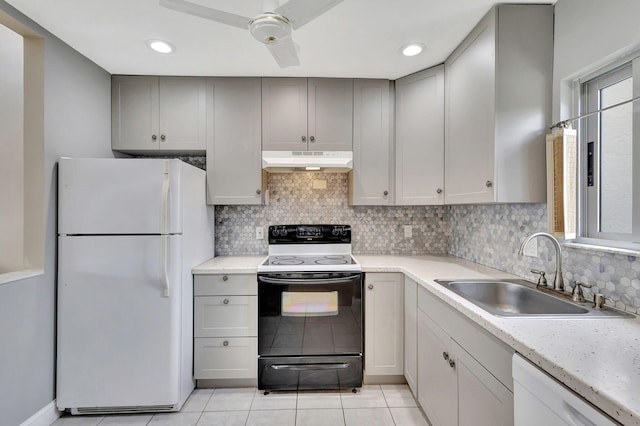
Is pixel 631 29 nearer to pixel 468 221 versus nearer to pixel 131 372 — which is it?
pixel 468 221

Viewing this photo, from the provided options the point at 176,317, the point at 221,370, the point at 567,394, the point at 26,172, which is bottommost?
the point at 221,370

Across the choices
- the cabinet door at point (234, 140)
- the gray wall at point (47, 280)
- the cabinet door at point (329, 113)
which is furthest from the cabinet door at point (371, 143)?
the gray wall at point (47, 280)

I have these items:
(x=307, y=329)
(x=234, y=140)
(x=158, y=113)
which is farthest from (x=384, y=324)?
(x=158, y=113)

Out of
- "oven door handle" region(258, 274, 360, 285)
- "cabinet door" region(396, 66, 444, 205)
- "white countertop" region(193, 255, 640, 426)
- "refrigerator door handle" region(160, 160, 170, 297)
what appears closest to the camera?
"white countertop" region(193, 255, 640, 426)

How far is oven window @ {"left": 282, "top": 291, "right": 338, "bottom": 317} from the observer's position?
2.06 meters

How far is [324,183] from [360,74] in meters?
0.96

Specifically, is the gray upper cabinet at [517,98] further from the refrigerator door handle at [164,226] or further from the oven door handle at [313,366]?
the refrigerator door handle at [164,226]

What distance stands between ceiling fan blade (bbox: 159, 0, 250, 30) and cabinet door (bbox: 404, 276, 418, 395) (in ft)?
5.68

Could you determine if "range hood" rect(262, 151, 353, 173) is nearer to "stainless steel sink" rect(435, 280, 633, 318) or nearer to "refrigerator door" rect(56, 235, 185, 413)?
"refrigerator door" rect(56, 235, 185, 413)

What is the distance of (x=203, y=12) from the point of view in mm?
1198

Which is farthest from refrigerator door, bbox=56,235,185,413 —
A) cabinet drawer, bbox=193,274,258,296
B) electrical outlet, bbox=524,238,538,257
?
electrical outlet, bbox=524,238,538,257

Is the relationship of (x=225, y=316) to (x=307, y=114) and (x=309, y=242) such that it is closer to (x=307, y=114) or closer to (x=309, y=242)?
(x=309, y=242)

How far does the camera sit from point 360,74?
233 centimetres

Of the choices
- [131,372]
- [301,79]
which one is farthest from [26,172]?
[301,79]
